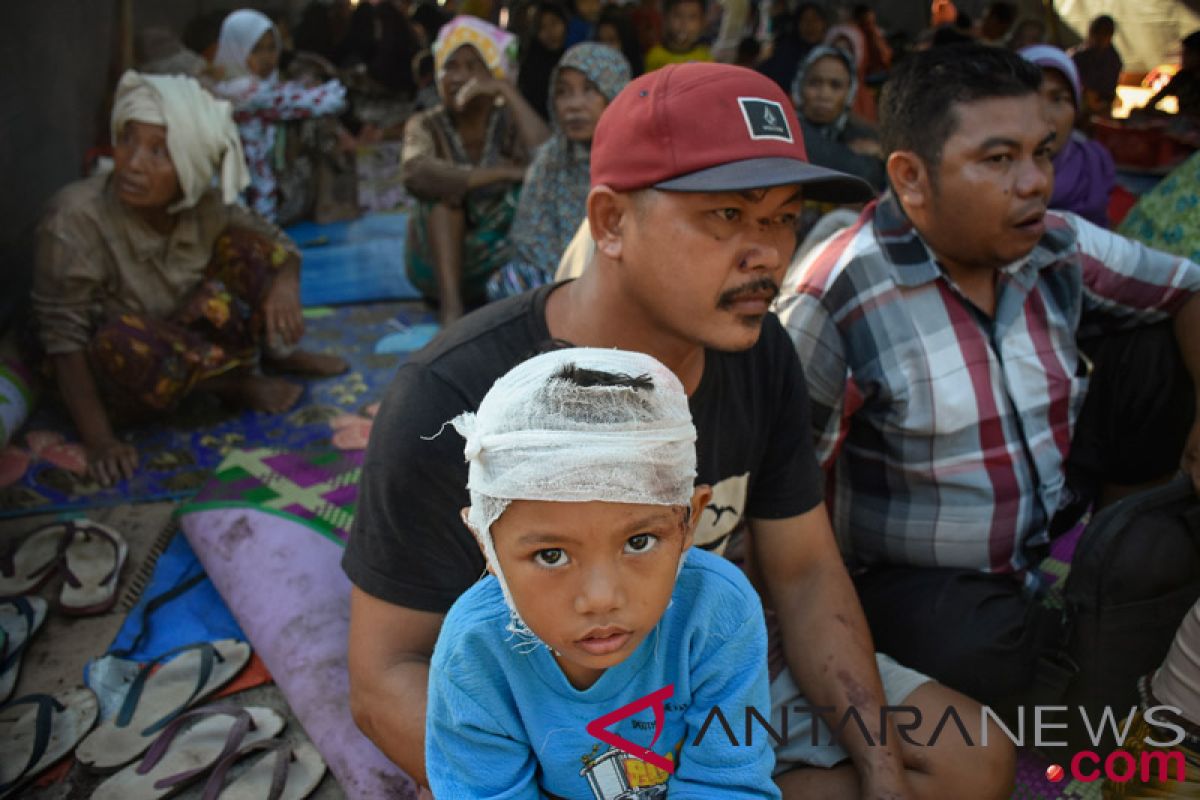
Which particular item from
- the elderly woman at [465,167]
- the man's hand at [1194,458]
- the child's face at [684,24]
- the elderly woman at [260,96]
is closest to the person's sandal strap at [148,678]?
the man's hand at [1194,458]

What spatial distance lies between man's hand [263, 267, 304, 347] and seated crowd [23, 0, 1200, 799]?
14 mm

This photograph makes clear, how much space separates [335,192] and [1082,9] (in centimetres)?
833

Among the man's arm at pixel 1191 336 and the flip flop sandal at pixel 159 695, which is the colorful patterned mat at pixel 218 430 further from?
the man's arm at pixel 1191 336

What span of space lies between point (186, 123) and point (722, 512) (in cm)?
275

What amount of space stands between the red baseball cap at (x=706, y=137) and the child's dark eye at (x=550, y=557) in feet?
2.24

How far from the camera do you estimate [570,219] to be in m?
4.57

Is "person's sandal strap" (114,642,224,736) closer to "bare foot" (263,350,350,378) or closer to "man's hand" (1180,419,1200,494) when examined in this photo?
"bare foot" (263,350,350,378)

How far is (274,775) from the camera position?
2.06m

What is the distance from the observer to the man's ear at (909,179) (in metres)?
2.31

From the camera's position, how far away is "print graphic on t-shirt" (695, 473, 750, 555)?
185cm

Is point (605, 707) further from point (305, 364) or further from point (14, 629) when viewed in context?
point (305, 364)

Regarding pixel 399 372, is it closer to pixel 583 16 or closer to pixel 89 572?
pixel 89 572

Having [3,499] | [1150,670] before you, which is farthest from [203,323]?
[1150,670]

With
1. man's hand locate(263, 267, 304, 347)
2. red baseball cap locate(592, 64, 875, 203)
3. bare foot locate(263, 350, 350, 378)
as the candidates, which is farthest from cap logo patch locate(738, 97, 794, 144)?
bare foot locate(263, 350, 350, 378)
